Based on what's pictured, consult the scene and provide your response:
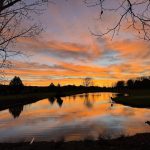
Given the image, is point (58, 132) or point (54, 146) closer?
point (54, 146)

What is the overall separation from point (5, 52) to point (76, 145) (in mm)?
4536

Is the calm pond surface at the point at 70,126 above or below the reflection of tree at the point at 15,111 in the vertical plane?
below

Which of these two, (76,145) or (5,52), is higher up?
(5,52)

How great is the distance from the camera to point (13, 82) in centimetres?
15000

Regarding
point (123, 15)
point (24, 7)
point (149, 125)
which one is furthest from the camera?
point (149, 125)

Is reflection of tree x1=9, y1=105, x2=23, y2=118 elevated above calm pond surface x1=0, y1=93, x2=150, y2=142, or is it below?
above

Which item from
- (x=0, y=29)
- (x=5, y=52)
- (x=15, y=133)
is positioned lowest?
(x=15, y=133)

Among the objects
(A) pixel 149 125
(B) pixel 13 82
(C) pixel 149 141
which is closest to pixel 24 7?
(C) pixel 149 141

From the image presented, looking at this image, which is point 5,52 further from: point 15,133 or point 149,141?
point 15,133

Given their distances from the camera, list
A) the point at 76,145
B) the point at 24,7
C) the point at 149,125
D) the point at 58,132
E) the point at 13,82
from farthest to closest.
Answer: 1. the point at 13,82
2. the point at 149,125
3. the point at 58,132
4. the point at 76,145
5. the point at 24,7

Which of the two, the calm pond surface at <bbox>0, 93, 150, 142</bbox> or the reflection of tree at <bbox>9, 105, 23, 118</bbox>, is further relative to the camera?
the reflection of tree at <bbox>9, 105, 23, 118</bbox>

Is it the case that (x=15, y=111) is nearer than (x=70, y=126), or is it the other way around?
(x=70, y=126)

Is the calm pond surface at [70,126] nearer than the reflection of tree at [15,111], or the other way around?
the calm pond surface at [70,126]

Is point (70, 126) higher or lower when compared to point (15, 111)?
lower
